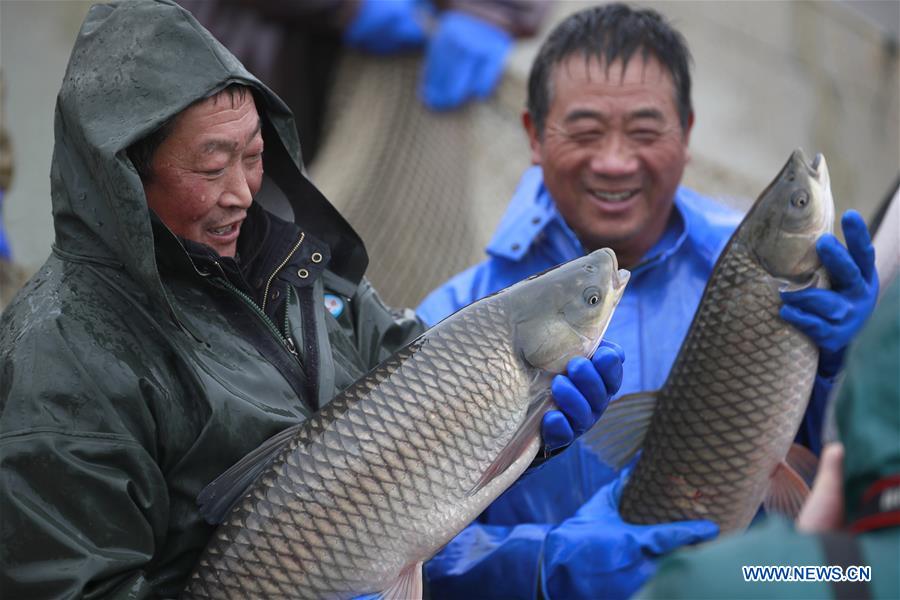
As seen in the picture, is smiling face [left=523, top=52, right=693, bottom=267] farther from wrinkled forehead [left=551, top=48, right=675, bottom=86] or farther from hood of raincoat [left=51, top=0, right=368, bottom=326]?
hood of raincoat [left=51, top=0, right=368, bottom=326]

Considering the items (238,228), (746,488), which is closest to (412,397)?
(238,228)

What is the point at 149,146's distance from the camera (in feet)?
8.23

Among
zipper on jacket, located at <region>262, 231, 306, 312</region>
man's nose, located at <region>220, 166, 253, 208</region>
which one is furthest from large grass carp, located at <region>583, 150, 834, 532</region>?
man's nose, located at <region>220, 166, 253, 208</region>

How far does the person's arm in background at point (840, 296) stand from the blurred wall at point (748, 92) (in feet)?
11.3

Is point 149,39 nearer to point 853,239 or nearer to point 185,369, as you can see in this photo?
point 185,369

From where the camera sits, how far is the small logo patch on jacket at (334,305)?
9.41 ft

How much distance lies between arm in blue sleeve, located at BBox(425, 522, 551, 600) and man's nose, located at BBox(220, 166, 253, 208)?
1.05 metres

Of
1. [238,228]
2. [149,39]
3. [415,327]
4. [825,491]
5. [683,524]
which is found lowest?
[683,524]

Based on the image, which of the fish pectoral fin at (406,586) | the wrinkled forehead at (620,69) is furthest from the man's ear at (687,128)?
the fish pectoral fin at (406,586)

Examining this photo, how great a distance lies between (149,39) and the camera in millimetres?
2502

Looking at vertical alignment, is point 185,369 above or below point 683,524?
above

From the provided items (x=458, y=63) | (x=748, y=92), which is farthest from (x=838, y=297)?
(x=748, y=92)

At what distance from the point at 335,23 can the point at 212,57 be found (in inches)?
177

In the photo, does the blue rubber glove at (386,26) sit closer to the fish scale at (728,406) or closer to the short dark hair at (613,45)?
the short dark hair at (613,45)
